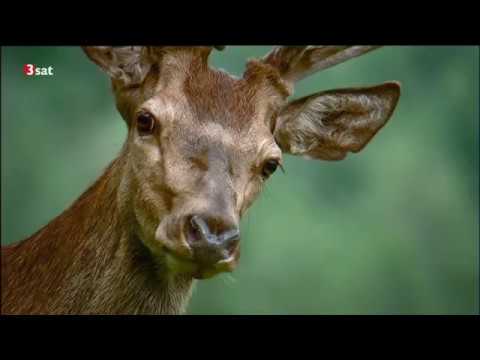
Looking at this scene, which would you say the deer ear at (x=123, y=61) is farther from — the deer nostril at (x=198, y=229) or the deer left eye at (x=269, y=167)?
the deer nostril at (x=198, y=229)

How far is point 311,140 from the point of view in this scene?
5113mm

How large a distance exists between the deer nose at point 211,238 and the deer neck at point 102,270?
26.0 inches

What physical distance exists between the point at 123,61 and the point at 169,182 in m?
0.82

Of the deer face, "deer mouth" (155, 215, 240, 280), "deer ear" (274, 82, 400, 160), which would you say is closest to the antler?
the deer face

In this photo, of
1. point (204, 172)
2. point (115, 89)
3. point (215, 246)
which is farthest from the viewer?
point (115, 89)

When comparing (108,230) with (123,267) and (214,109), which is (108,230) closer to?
(123,267)

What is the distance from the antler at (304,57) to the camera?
478 centimetres

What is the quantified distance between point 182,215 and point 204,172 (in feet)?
0.87

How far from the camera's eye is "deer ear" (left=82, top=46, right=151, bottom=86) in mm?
4508

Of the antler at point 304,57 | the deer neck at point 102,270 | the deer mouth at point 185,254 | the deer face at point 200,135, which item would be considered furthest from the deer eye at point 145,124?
the antler at point 304,57

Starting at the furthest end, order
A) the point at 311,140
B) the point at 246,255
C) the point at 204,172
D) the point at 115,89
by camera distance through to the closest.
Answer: the point at 246,255, the point at 311,140, the point at 115,89, the point at 204,172

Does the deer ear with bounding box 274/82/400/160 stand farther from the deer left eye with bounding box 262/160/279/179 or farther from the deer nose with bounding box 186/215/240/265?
the deer nose with bounding box 186/215/240/265

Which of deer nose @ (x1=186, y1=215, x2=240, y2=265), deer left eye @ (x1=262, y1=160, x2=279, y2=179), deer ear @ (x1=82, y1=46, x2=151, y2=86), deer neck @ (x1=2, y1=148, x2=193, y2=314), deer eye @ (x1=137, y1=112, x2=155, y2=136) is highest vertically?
deer ear @ (x1=82, y1=46, x2=151, y2=86)
